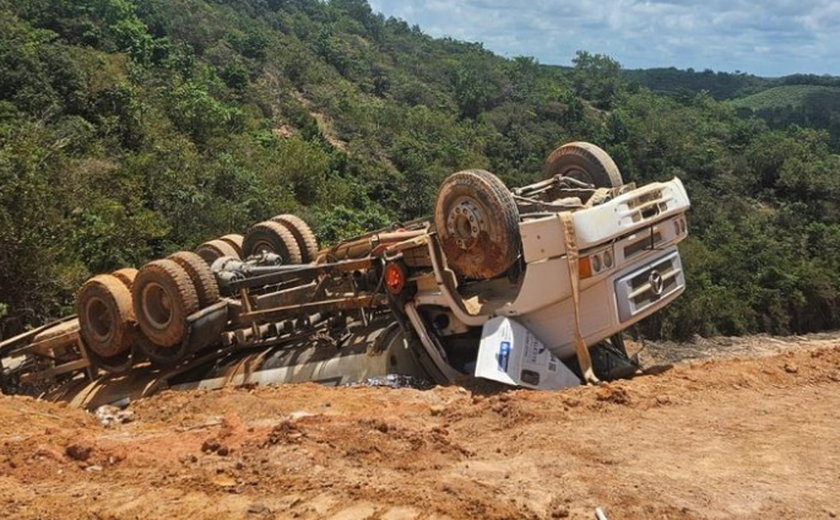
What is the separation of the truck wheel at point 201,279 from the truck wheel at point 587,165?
10.8ft

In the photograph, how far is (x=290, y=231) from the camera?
8250 mm

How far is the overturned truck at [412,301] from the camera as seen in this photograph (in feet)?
17.7

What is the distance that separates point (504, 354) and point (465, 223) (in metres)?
1.01

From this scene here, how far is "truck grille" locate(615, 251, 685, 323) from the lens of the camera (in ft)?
18.1

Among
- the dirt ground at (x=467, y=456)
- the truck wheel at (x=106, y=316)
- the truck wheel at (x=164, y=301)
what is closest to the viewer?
the dirt ground at (x=467, y=456)

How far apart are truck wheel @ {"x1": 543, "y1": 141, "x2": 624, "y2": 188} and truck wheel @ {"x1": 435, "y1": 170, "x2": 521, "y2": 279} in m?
1.57

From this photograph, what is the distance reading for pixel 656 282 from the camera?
5.83 m

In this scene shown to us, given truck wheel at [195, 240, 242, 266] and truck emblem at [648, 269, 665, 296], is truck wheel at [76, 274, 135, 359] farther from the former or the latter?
truck emblem at [648, 269, 665, 296]

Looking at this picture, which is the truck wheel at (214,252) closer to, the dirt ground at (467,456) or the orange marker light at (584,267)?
the dirt ground at (467,456)

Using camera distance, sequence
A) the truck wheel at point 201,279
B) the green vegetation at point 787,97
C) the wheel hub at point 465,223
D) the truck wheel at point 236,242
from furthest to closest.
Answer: the green vegetation at point 787,97 → the truck wheel at point 236,242 → the truck wheel at point 201,279 → the wheel hub at point 465,223

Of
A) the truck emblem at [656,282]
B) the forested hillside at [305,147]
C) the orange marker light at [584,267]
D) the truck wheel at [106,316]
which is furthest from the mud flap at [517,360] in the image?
the forested hillside at [305,147]

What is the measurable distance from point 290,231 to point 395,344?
255 cm

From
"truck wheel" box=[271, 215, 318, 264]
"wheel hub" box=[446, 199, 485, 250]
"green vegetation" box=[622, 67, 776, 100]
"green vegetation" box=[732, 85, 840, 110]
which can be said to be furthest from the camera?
"green vegetation" box=[622, 67, 776, 100]

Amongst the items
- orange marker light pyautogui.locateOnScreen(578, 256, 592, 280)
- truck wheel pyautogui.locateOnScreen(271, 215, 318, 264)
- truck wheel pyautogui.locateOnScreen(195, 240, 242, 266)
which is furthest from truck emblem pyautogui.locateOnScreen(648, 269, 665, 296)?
truck wheel pyautogui.locateOnScreen(195, 240, 242, 266)
